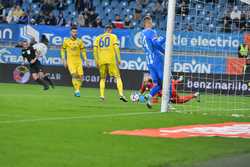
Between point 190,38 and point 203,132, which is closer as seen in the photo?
point 203,132

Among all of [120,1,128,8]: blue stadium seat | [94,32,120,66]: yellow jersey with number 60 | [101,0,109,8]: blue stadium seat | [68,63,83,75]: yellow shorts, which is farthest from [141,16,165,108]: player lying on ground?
[101,0,109,8]: blue stadium seat

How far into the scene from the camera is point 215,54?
29.6 meters

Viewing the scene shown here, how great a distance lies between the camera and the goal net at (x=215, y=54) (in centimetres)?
2464

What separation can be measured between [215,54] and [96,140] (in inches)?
A: 759

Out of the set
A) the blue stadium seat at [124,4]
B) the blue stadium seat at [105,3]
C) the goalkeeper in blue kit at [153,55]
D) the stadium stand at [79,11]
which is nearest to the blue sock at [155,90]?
the goalkeeper in blue kit at [153,55]

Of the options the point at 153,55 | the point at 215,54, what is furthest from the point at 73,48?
the point at 215,54

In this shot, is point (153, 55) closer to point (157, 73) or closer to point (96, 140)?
point (157, 73)

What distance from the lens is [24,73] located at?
32344 millimetres

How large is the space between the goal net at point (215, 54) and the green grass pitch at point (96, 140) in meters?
7.12

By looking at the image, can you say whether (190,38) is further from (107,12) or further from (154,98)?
(107,12)

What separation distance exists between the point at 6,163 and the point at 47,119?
234 inches

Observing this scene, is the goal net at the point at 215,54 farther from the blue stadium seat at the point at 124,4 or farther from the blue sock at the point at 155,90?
the blue stadium seat at the point at 124,4

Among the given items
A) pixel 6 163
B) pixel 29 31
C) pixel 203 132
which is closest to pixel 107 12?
pixel 29 31

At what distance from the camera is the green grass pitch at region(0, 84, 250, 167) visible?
8.76m
